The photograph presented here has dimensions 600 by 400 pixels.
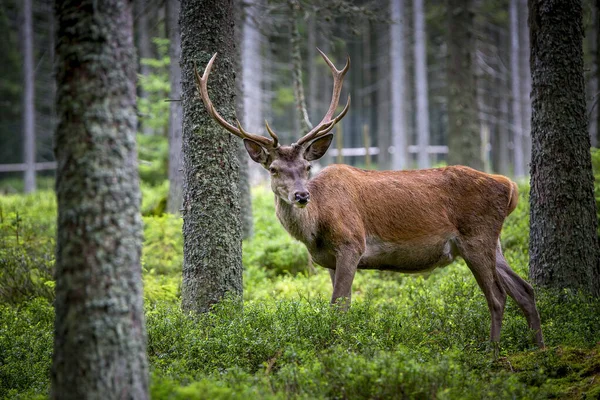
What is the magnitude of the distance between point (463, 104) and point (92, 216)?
15369 mm

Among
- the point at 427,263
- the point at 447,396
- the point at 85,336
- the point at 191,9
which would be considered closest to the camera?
the point at 85,336

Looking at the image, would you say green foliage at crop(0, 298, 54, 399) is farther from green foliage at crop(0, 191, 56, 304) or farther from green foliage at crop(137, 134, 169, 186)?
green foliage at crop(137, 134, 169, 186)

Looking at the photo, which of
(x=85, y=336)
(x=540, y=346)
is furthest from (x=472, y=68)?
(x=85, y=336)

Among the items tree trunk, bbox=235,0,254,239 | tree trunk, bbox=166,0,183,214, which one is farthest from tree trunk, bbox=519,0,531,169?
tree trunk, bbox=166,0,183,214

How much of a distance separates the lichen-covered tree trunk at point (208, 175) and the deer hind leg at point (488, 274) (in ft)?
8.63

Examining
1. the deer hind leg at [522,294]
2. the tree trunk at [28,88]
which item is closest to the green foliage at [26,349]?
the deer hind leg at [522,294]

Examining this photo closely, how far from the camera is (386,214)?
725cm

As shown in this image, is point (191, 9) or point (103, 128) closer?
point (103, 128)

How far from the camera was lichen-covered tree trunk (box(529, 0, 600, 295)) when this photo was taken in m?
7.23

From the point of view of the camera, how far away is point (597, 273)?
24.1 feet

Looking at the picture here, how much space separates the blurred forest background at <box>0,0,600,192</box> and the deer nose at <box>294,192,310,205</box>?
1.57 meters

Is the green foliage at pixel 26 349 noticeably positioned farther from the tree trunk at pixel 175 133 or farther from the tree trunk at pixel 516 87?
the tree trunk at pixel 516 87

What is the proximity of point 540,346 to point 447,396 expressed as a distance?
7.35 ft

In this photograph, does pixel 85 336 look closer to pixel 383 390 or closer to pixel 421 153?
pixel 383 390
